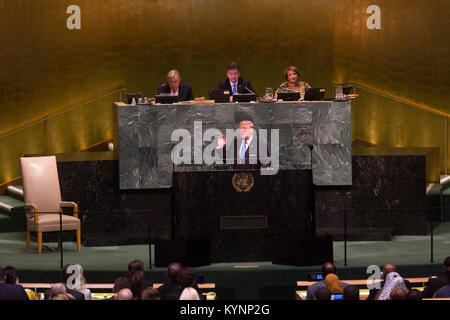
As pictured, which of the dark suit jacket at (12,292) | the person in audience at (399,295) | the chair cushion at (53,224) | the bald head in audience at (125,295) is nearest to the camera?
the person in audience at (399,295)

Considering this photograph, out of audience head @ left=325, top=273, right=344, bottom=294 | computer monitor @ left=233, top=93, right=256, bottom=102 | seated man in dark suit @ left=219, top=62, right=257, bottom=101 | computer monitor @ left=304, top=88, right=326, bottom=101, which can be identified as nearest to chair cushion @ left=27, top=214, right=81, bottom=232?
computer monitor @ left=233, top=93, right=256, bottom=102

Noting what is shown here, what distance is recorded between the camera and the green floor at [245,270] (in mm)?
9250

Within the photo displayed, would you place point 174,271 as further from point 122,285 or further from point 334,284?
point 334,284

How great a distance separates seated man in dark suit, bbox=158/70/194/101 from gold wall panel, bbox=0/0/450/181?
227 centimetres

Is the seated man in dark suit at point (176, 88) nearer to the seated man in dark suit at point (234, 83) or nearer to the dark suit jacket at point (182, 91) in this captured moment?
the dark suit jacket at point (182, 91)

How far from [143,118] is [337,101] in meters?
2.15

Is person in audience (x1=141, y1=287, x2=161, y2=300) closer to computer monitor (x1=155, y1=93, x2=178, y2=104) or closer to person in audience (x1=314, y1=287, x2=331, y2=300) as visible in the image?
person in audience (x1=314, y1=287, x2=331, y2=300)

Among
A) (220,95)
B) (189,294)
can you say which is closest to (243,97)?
(220,95)

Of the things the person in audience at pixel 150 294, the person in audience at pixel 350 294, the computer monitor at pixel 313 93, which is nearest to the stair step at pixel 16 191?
the computer monitor at pixel 313 93

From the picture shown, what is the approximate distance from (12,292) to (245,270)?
111 inches

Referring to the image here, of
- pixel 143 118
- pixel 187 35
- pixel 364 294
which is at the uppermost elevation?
pixel 187 35
